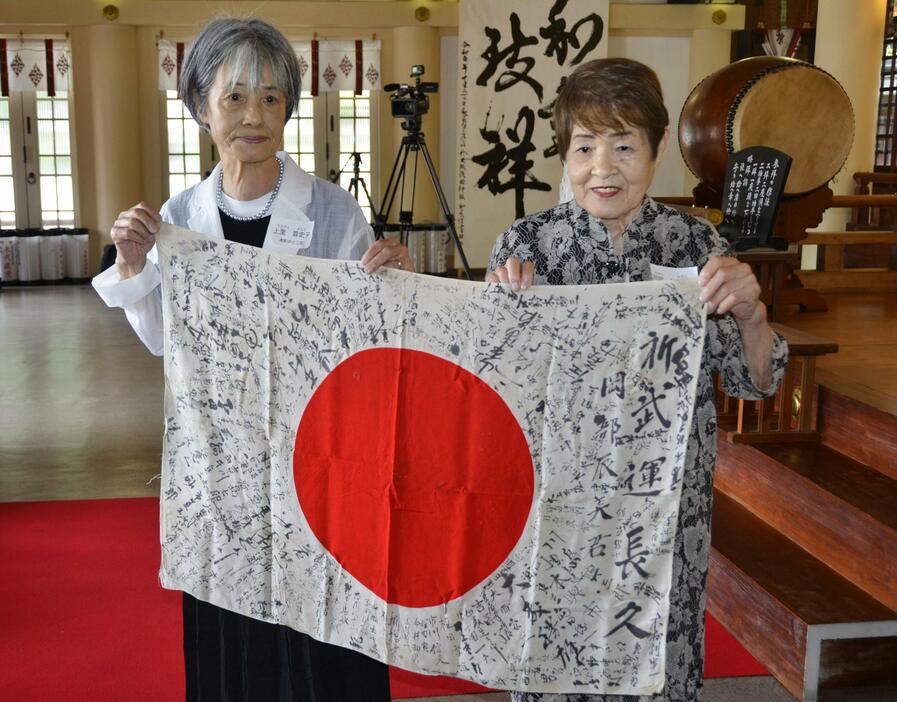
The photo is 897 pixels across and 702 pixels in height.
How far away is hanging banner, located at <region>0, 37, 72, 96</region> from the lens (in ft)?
30.8

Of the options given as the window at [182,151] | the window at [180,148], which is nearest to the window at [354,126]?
the window at [182,151]

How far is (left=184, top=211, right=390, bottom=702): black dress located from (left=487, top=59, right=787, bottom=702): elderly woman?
1.15 ft

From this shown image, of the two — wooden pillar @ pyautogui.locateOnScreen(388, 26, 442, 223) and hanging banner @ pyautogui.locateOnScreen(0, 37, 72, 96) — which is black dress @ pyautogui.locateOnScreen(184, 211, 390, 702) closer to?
wooden pillar @ pyautogui.locateOnScreen(388, 26, 442, 223)

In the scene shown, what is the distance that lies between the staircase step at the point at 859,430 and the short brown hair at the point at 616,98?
166 centimetres

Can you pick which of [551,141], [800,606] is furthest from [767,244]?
[551,141]

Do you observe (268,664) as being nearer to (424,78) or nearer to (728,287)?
(728,287)

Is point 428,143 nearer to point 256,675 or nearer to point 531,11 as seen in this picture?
point 531,11

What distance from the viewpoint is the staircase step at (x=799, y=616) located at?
232 centimetres

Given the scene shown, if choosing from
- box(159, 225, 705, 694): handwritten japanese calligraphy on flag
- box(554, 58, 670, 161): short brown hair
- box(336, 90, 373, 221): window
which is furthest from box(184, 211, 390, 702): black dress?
box(336, 90, 373, 221): window

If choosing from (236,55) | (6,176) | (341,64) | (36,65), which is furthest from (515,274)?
(6,176)

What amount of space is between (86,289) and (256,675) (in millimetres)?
8628

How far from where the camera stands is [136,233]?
1562 millimetres

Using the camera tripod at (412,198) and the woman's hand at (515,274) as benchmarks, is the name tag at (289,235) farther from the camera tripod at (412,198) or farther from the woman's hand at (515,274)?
the camera tripod at (412,198)

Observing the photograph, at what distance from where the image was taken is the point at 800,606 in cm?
240
